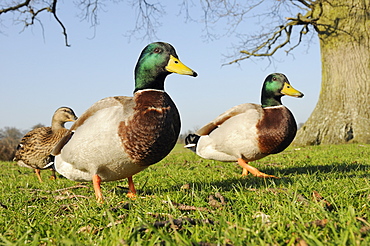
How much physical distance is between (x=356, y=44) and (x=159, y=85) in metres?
10.8

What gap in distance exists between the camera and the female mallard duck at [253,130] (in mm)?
5055

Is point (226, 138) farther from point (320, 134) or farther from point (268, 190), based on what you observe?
point (320, 134)

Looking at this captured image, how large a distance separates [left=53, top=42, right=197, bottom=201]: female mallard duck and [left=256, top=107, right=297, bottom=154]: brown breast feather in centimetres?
204

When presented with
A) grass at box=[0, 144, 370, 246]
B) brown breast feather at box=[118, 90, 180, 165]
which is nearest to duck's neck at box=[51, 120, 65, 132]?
grass at box=[0, 144, 370, 246]

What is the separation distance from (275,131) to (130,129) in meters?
2.57

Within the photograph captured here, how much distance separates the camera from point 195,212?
7.68 ft

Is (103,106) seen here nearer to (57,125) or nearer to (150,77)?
(150,77)

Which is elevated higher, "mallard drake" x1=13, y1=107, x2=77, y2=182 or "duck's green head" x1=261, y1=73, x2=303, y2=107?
"duck's green head" x1=261, y1=73, x2=303, y2=107

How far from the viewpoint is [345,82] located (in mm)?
12297

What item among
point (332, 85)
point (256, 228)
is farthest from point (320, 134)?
point (256, 228)

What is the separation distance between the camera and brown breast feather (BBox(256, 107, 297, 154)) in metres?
5.02

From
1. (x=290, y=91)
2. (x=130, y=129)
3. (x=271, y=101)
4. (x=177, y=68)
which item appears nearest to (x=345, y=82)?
(x=290, y=91)

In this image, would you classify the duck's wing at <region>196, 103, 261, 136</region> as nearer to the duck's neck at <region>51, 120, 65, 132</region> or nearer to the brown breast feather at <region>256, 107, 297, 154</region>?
the brown breast feather at <region>256, 107, 297, 154</region>

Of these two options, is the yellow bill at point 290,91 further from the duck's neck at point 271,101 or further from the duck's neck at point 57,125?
the duck's neck at point 57,125
